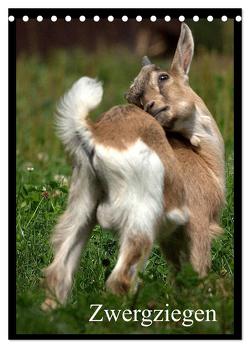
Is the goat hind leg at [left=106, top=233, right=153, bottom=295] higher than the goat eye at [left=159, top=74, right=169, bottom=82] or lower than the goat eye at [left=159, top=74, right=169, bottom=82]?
lower

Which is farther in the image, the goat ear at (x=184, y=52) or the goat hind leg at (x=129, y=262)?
the goat ear at (x=184, y=52)

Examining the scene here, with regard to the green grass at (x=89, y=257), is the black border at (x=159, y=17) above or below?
above

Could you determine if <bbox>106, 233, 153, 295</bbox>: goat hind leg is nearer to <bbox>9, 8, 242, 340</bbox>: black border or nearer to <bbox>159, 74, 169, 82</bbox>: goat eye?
<bbox>9, 8, 242, 340</bbox>: black border

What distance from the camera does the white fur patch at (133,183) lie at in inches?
203

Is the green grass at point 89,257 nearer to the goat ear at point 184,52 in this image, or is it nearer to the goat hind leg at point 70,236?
the goat hind leg at point 70,236

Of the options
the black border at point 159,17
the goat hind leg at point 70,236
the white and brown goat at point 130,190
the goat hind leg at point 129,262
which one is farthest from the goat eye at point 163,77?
the goat hind leg at point 129,262

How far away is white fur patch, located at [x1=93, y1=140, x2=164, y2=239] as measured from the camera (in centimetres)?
515

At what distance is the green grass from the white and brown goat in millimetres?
162

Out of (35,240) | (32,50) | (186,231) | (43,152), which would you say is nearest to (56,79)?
(32,50)

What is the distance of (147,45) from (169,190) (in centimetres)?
1154

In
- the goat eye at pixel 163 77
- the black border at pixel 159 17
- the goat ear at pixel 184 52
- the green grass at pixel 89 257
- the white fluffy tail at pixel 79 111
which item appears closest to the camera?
the green grass at pixel 89 257

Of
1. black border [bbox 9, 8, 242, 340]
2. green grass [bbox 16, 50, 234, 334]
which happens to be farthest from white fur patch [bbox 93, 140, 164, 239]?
black border [bbox 9, 8, 242, 340]

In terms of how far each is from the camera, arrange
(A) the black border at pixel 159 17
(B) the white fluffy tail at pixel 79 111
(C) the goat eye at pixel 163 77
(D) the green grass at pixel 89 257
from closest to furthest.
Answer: (D) the green grass at pixel 89 257 < (B) the white fluffy tail at pixel 79 111 < (A) the black border at pixel 159 17 < (C) the goat eye at pixel 163 77

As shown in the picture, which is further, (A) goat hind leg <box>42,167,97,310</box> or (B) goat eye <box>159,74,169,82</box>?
(B) goat eye <box>159,74,169,82</box>
